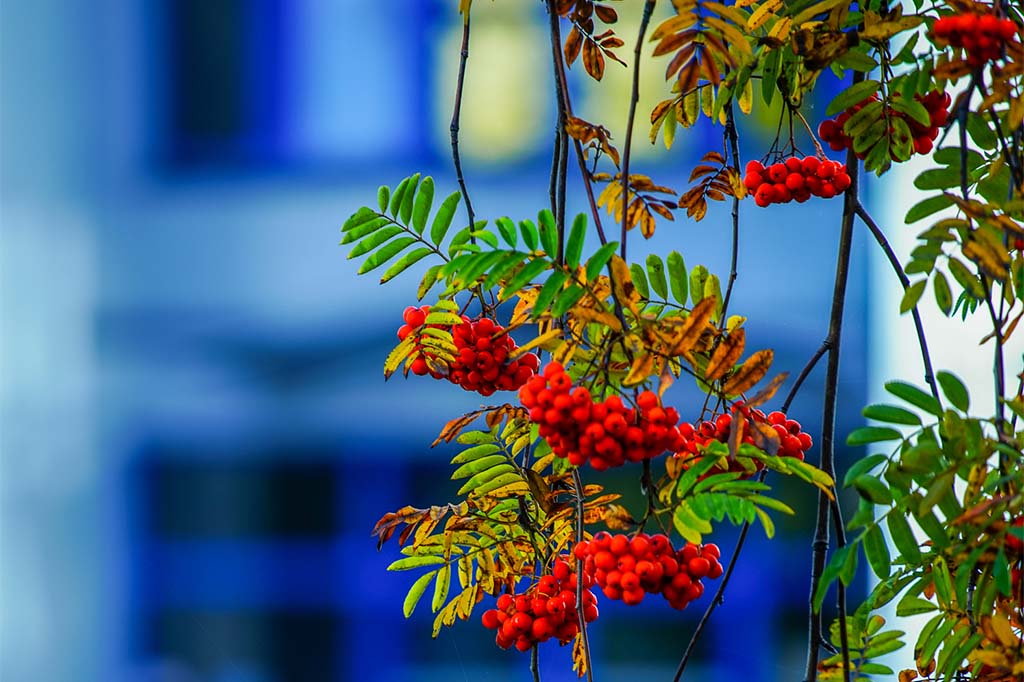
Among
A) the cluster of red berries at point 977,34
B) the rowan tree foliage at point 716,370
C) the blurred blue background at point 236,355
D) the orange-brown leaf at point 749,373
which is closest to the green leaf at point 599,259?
the rowan tree foliage at point 716,370

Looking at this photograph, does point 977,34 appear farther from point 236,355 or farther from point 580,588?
point 236,355

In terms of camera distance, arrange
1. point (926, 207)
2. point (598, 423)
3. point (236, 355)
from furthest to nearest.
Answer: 1. point (236, 355)
2. point (926, 207)
3. point (598, 423)

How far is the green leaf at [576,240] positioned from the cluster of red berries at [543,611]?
20 cm

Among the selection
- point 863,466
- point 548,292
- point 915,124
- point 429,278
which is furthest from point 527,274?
point 915,124

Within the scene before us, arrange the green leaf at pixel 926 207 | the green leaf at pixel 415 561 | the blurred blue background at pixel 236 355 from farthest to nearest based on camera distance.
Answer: the blurred blue background at pixel 236 355 < the green leaf at pixel 415 561 < the green leaf at pixel 926 207

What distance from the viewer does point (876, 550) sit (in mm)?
600

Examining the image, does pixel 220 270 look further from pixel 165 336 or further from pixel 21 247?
pixel 21 247

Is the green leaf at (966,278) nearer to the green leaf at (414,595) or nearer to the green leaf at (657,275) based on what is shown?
the green leaf at (657,275)

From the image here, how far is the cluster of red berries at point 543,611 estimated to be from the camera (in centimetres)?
66

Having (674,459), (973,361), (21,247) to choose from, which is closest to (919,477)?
Answer: (674,459)

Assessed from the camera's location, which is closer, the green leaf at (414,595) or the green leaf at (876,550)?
the green leaf at (876,550)

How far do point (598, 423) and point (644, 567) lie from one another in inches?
3.3

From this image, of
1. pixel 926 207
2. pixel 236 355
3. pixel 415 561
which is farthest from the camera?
pixel 236 355

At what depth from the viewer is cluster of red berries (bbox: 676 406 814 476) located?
0.59 meters
